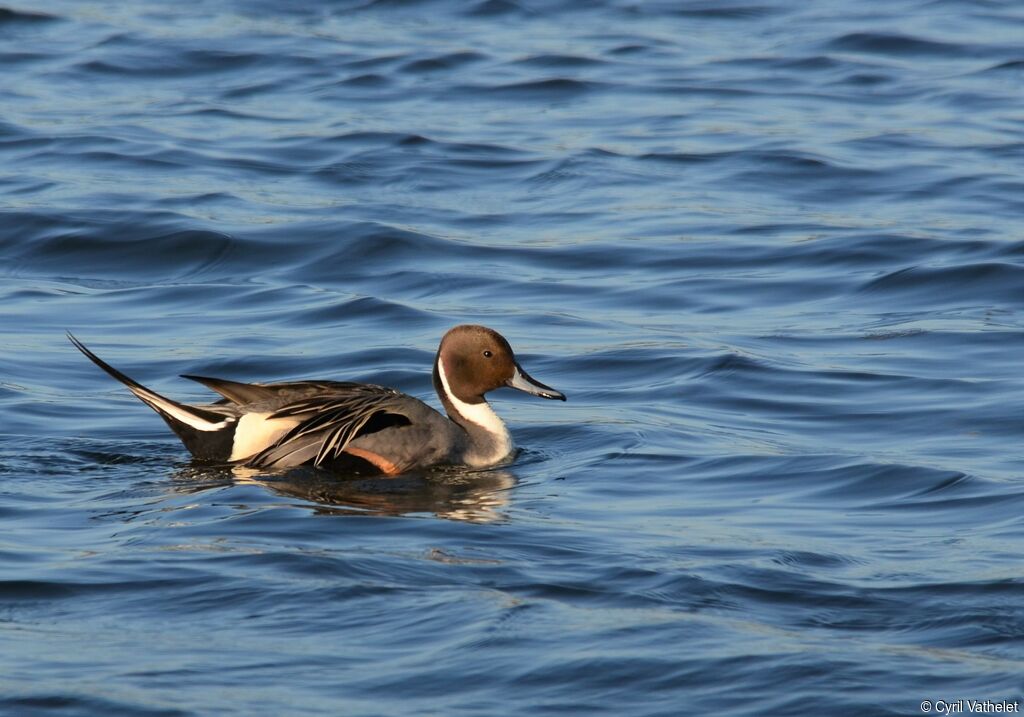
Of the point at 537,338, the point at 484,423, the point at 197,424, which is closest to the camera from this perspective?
the point at 197,424

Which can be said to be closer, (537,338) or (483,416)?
(483,416)

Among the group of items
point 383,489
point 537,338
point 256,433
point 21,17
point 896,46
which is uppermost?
point 21,17

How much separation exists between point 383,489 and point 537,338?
262 cm

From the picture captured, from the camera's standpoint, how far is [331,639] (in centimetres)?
522

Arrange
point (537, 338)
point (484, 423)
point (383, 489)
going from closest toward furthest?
point (383, 489), point (484, 423), point (537, 338)

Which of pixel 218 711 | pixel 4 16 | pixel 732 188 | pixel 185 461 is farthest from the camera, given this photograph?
pixel 4 16

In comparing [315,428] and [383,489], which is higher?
[315,428]

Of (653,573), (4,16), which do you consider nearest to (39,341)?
(653,573)

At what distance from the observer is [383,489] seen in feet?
24.1

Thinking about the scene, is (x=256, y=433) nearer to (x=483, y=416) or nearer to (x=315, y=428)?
(x=315, y=428)

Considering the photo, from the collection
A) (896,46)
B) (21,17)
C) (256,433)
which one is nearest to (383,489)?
(256,433)

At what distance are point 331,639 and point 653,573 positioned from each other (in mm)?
1121

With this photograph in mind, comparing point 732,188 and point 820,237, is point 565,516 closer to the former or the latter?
point 820,237

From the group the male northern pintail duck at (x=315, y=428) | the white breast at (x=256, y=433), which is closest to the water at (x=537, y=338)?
the male northern pintail duck at (x=315, y=428)
